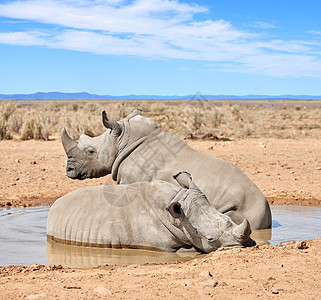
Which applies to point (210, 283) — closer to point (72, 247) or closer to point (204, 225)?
point (204, 225)

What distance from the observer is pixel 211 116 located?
1134 inches

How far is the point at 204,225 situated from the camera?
22.4 ft

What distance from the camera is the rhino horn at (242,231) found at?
6590 mm

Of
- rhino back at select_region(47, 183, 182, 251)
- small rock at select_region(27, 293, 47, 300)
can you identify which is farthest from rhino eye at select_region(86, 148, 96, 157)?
small rock at select_region(27, 293, 47, 300)

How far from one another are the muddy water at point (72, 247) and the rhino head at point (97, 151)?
115 centimetres

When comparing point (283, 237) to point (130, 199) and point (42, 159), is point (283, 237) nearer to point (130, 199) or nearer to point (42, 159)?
point (130, 199)


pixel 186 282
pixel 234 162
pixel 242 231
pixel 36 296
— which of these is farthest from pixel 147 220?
pixel 234 162

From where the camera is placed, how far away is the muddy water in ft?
23.0

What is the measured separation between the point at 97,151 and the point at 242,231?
11.5 ft

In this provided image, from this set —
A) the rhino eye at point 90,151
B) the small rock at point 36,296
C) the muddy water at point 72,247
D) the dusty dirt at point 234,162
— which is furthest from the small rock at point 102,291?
the dusty dirt at point 234,162

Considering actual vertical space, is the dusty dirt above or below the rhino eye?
below

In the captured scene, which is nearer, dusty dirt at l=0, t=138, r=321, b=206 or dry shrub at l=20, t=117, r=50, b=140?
dusty dirt at l=0, t=138, r=321, b=206

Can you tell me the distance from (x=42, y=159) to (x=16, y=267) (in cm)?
1070

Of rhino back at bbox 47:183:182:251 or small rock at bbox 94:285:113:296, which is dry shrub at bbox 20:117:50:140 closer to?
rhino back at bbox 47:183:182:251
